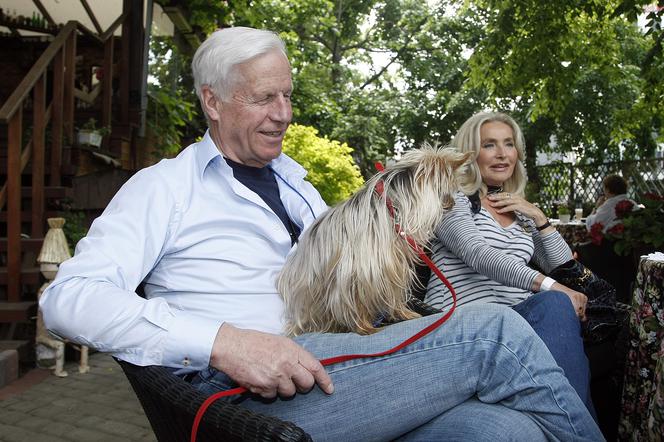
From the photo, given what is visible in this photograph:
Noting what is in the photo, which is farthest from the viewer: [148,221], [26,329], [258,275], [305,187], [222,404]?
[26,329]

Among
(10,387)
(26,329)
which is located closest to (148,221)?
(10,387)

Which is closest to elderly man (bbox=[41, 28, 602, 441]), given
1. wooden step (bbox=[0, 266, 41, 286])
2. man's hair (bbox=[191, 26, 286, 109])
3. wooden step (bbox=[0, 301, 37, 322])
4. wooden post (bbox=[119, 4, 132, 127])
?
man's hair (bbox=[191, 26, 286, 109])

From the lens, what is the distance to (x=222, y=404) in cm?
129

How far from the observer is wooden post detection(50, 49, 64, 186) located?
246 inches

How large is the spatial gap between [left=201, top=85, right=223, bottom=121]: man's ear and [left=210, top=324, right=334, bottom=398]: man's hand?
0.95m

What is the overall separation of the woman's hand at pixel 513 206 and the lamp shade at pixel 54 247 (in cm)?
331

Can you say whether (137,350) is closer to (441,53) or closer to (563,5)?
(563,5)

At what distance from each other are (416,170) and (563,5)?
24.6ft

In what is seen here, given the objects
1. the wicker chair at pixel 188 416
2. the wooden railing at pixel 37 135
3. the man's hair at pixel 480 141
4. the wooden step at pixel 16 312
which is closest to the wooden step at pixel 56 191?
the wooden railing at pixel 37 135

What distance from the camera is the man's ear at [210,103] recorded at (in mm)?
2160

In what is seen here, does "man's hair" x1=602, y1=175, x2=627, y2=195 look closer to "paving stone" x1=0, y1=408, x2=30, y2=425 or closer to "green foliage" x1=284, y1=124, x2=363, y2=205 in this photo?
"green foliage" x1=284, y1=124, x2=363, y2=205

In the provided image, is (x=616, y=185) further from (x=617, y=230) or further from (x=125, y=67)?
(x=125, y=67)

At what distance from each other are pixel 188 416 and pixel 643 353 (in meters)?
1.83

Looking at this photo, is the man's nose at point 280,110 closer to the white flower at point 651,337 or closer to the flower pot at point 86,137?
the white flower at point 651,337
